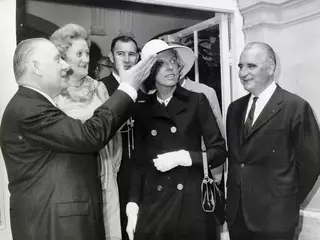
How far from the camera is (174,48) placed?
5.56ft

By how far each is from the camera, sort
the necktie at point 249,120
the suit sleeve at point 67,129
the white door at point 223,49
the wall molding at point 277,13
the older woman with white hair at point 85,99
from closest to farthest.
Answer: the suit sleeve at point 67,129, the older woman with white hair at point 85,99, the necktie at point 249,120, the wall molding at point 277,13, the white door at point 223,49

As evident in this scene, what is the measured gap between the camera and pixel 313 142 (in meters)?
1.71

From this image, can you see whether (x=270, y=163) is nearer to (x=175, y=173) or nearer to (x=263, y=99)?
(x=263, y=99)

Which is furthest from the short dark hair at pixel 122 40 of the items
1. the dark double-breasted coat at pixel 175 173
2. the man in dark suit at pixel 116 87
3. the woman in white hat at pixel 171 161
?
the dark double-breasted coat at pixel 175 173

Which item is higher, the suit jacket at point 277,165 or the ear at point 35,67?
the ear at point 35,67

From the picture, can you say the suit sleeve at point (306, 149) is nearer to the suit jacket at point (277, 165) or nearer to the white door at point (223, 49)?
the suit jacket at point (277, 165)

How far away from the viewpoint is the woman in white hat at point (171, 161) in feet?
5.35

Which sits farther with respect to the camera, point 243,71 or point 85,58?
point 243,71

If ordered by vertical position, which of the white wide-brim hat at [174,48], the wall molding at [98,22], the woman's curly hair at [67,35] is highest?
the wall molding at [98,22]

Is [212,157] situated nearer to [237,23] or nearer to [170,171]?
[170,171]

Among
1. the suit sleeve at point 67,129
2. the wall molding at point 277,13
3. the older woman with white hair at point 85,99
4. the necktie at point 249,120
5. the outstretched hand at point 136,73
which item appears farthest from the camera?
the wall molding at point 277,13

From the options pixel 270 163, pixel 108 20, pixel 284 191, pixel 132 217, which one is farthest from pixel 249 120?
pixel 108 20

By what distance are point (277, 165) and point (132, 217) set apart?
662 millimetres

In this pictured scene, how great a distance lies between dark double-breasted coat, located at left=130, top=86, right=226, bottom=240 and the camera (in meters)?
1.63
